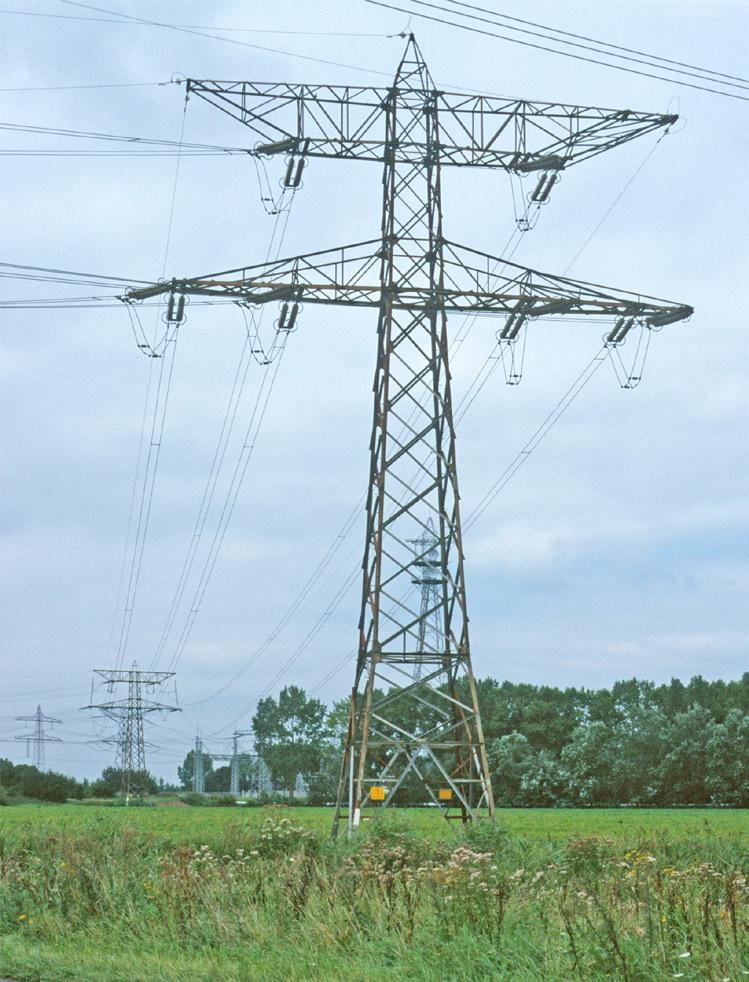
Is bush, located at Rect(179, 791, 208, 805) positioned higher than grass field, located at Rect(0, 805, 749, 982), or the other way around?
grass field, located at Rect(0, 805, 749, 982)

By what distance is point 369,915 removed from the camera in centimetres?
1113

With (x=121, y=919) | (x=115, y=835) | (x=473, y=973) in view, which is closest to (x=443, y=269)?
(x=115, y=835)

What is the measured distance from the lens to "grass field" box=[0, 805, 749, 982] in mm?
8672

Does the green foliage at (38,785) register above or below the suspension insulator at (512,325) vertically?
below

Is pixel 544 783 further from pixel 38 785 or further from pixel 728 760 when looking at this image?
pixel 38 785

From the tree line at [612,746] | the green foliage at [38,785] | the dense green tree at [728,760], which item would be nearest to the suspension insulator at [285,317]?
the tree line at [612,746]

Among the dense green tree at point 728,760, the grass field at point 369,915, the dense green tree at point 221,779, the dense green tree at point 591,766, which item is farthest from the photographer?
the dense green tree at point 221,779

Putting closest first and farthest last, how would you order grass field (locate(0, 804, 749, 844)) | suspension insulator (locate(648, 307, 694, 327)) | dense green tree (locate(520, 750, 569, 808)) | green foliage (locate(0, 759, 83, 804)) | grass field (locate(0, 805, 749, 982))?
grass field (locate(0, 805, 749, 982)) < grass field (locate(0, 804, 749, 844)) < suspension insulator (locate(648, 307, 694, 327)) < dense green tree (locate(520, 750, 569, 808)) < green foliage (locate(0, 759, 83, 804))

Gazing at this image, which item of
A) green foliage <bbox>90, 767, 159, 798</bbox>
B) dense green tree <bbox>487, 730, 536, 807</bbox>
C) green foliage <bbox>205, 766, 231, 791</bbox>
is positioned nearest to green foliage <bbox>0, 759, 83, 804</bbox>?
green foliage <bbox>90, 767, 159, 798</bbox>

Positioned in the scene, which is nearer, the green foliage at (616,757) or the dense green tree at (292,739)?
the green foliage at (616,757)

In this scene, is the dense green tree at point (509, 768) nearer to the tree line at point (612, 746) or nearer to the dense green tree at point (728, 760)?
the tree line at point (612, 746)

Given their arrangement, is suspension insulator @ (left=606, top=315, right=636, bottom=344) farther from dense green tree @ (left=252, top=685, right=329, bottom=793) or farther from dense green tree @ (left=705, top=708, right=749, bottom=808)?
dense green tree @ (left=252, top=685, right=329, bottom=793)

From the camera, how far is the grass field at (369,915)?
867 cm

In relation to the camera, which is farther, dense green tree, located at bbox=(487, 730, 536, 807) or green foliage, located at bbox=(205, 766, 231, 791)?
green foliage, located at bbox=(205, 766, 231, 791)
